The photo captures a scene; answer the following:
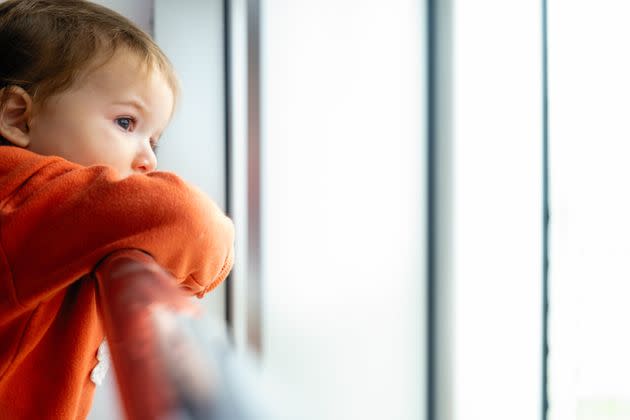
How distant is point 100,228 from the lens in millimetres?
302

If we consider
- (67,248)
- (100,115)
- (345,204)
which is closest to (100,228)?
(67,248)

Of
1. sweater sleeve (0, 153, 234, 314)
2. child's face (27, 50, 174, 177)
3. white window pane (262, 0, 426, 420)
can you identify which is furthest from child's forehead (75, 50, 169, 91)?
white window pane (262, 0, 426, 420)

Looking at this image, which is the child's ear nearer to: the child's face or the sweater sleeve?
the child's face

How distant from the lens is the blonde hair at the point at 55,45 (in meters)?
0.43

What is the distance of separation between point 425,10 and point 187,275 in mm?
842

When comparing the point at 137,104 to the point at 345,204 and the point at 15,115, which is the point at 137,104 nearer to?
the point at 15,115

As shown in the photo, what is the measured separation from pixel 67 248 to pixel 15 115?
0.63ft

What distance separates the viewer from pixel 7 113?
45 cm

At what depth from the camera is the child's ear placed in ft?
1.45

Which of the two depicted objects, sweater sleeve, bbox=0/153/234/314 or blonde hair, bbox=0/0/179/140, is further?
blonde hair, bbox=0/0/179/140
